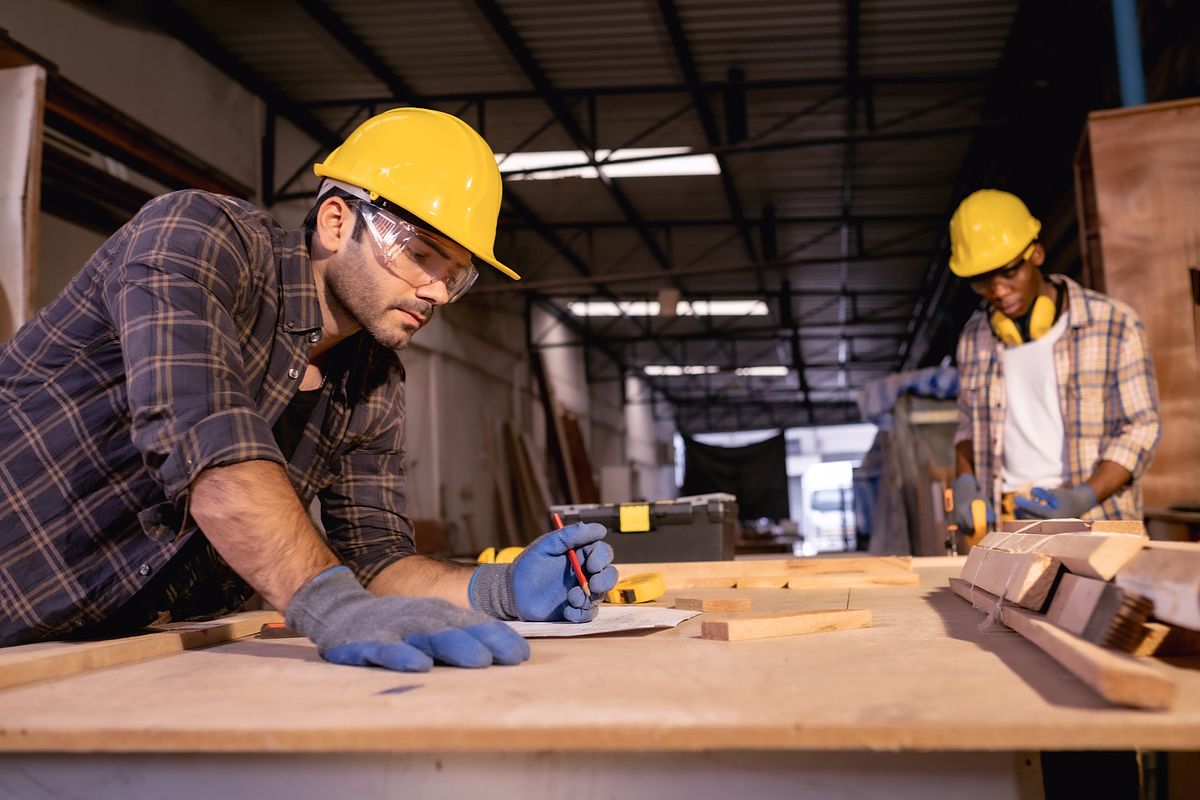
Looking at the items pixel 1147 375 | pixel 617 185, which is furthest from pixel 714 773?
pixel 617 185

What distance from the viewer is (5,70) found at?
4250 millimetres

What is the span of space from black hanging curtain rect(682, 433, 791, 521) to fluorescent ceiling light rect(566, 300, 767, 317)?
3174 mm

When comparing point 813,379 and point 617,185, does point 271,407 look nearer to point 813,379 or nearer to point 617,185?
point 617,185

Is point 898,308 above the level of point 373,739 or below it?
above

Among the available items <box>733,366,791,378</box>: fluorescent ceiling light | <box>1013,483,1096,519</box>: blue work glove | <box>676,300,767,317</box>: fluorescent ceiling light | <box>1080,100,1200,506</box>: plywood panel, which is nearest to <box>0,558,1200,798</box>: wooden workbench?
<box>1013,483,1096,519</box>: blue work glove

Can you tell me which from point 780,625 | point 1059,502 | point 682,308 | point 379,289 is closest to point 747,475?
point 682,308

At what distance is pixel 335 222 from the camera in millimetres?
1878

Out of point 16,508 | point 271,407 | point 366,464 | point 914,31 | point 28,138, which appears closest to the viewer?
point 16,508

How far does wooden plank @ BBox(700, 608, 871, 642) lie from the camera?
4.68 ft

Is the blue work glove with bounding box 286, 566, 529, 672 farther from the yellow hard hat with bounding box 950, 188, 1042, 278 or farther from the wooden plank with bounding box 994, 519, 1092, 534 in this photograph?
the yellow hard hat with bounding box 950, 188, 1042, 278

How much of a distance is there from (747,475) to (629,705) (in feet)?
59.2

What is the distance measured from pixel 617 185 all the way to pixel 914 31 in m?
3.89

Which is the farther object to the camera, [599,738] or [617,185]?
[617,185]

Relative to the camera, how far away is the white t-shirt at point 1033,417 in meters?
3.44
